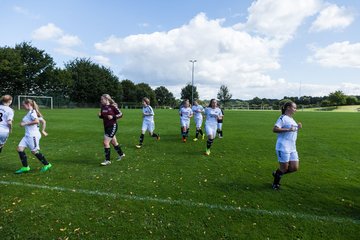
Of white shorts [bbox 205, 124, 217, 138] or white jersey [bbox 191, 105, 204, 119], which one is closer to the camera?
white shorts [bbox 205, 124, 217, 138]

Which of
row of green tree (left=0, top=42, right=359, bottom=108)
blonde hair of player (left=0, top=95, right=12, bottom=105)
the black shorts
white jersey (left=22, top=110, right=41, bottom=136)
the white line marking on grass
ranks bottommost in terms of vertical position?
the white line marking on grass

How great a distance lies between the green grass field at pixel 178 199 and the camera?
4539 mm

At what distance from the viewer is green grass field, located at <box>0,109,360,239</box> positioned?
4.54 m

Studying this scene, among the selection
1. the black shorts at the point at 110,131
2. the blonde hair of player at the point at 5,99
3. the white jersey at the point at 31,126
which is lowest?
the black shorts at the point at 110,131

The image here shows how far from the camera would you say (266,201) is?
573cm

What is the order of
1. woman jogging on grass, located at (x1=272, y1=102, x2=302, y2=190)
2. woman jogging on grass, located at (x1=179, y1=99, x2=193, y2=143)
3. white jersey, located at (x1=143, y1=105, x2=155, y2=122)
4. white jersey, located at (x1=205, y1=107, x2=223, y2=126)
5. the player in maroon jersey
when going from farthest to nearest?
woman jogging on grass, located at (x1=179, y1=99, x2=193, y2=143) → white jersey, located at (x1=143, y1=105, x2=155, y2=122) → white jersey, located at (x1=205, y1=107, x2=223, y2=126) → the player in maroon jersey → woman jogging on grass, located at (x1=272, y1=102, x2=302, y2=190)

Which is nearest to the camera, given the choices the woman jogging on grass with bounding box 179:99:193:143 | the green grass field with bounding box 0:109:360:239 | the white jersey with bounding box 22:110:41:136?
the green grass field with bounding box 0:109:360:239

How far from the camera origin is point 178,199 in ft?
18.9

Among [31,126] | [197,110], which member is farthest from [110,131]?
[197,110]

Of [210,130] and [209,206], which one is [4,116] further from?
[210,130]

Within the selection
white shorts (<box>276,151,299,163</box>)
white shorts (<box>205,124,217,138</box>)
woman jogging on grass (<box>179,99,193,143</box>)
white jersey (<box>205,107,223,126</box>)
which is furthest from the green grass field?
woman jogging on grass (<box>179,99,193,143</box>)

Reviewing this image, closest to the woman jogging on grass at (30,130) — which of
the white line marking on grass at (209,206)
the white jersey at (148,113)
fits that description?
the white line marking on grass at (209,206)

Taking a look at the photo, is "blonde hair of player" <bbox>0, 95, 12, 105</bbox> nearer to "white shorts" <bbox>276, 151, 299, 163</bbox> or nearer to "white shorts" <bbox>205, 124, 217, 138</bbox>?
"white shorts" <bbox>205, 124, 217, 138</bbox>

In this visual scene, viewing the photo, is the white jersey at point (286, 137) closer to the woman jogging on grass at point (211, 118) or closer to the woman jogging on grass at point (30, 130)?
the woman jogging on grass at point (211, 118)
